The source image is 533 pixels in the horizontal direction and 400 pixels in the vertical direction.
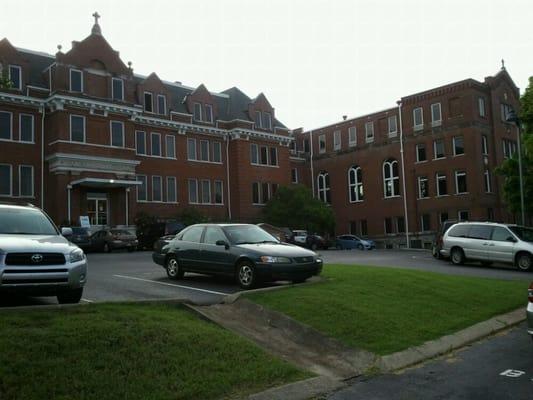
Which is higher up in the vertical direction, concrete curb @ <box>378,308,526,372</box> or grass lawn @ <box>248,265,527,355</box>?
grass lawn @ <box>248,265,527,355</box>

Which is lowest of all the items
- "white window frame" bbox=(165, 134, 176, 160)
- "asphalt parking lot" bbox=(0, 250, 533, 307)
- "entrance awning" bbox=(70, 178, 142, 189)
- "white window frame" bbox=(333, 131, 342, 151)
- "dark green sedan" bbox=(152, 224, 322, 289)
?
"asphalt parking lot" bbox=(0, 250, 533, 307)

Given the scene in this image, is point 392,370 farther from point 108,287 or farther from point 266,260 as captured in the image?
point 108,287

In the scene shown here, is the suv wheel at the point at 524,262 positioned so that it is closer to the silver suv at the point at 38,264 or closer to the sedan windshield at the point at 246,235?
the sedan windshield at the point at 246,235

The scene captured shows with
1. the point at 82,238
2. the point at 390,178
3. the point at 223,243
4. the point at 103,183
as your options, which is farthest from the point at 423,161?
the point at 223,243

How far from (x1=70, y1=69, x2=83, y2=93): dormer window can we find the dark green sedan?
2596 cm

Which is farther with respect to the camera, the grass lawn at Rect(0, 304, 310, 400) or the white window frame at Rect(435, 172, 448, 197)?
the white window frame at Rect(435, 172, 448, 197)

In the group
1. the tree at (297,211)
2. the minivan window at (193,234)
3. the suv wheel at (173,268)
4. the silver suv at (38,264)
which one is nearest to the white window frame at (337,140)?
the tree at (297,211)

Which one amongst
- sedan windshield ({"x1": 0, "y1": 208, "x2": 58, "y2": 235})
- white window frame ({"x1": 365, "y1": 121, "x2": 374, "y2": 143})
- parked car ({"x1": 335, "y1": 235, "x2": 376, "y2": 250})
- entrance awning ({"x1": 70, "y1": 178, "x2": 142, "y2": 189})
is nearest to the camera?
sedan windshield ({"x1": 0, "y1": 208, "x2": 58, "y2": 235})

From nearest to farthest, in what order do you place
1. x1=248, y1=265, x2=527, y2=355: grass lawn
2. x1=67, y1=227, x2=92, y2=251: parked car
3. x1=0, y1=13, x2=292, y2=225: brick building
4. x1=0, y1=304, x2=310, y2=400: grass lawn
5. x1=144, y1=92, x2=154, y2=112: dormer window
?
x1=0, y1=304, x2=310, y2=400: grass lawn → x1=248, y1=265, x2=527, y2=355: grass lawn → x1=67, y1=227, x2=92, y2=251: parked car → x1=0, y1=13, x2=292, y2=225: brick building → x1=144, y1=92, x2=154, y2=112: dormer window

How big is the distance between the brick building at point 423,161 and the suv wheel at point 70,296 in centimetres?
4135

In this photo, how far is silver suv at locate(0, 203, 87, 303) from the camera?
8.25 meters

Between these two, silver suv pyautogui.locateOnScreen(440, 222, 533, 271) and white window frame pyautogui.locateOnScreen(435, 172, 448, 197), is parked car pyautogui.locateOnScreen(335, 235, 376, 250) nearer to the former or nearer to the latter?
white window frame pyautogui.locateOnScreen(435, 172, 448, 197)

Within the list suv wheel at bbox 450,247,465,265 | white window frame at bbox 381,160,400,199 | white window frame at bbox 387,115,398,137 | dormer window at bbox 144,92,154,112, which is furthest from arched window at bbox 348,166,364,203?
suv wheel at bbox 450,247,465,265

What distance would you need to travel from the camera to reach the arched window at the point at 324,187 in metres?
59.1
